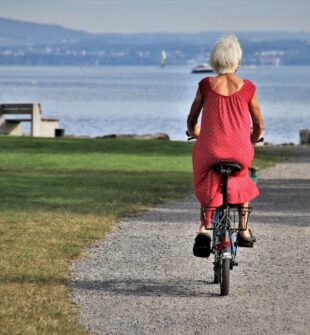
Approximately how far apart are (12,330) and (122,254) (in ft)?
11.2

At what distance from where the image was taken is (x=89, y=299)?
8781 millimetres

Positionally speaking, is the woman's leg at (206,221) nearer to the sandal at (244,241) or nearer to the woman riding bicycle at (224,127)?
the woman riding bicycle at (224,127)

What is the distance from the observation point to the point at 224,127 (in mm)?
8773

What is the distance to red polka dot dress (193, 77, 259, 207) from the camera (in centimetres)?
Answer: 876

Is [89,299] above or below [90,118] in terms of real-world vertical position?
above

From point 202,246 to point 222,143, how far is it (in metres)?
0.72

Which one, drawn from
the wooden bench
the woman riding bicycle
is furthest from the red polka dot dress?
the wooden bench

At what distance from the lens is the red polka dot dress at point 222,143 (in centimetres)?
876

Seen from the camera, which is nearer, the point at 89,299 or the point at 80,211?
the point at 89,299

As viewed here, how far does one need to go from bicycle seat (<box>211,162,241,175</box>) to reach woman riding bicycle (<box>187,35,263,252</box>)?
0.03 metres

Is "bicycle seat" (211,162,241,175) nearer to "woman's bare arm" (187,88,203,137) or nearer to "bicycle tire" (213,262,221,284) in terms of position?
"woman's bare arm" (187,88,203,137)

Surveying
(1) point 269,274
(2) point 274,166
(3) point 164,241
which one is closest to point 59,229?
(3) point 164,241

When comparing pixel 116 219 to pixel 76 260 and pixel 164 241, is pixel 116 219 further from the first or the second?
pixel 76 260

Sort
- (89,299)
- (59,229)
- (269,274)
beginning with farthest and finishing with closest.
Result: (59,229)
(269,274)
(89,299)
